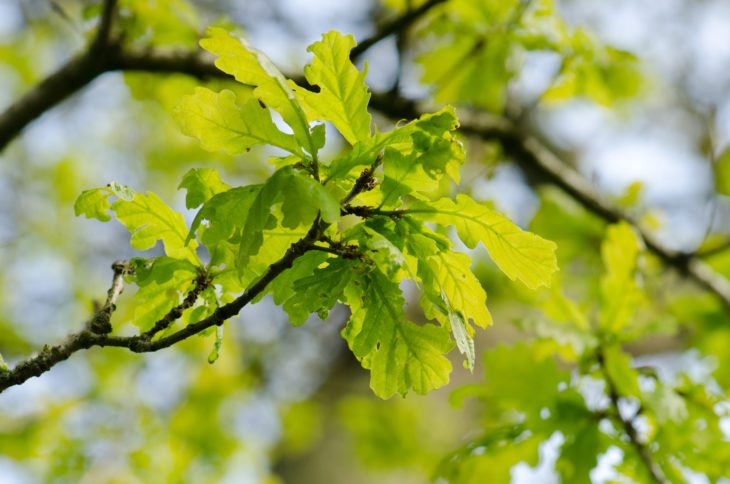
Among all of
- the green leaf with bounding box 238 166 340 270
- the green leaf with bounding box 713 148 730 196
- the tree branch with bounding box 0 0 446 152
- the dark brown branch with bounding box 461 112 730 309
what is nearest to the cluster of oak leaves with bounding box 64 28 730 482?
the green leaf with bounding box 238 166 340 270

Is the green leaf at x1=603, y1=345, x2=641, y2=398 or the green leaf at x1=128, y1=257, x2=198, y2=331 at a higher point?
the green leaf at x1=128, y1=257, x2=198, y2=331

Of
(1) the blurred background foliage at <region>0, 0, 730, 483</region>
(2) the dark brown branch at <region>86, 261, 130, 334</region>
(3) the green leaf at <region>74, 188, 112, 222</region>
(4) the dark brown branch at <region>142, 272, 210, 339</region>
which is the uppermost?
(3) the green leaf at <region>74, 188, 112, 222</region>

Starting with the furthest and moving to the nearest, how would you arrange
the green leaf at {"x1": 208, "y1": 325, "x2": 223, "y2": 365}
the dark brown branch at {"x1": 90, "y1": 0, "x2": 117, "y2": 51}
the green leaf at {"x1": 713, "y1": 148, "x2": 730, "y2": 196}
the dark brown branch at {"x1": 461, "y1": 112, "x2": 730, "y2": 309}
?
the green leaf at {"x1": 713, "y1": 148, "x2": 730, "y2": 196} < the dark brown branch at {"x1": 461, "y1": 112, "x2": 730, "y2": 309} < the dark brown branch at {"x1": 90, "y1": 0, "x2": 117, "y2": 51} < the green leaf at {"x1": 208, "y1": 325, "x2": 223, "y2": 365}

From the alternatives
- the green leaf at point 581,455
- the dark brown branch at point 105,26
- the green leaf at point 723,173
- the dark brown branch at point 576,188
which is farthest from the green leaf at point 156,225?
the green leaf at point 723,173

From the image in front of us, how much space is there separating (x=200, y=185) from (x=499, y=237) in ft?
1.42

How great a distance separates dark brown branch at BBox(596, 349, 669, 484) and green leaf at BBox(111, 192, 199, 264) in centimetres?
107

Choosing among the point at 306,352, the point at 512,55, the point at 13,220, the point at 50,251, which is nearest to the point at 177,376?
the point at 306,352

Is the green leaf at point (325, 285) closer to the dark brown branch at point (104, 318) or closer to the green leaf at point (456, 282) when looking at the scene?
the green leaf at point (456, 282)

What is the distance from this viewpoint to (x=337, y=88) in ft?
3.35

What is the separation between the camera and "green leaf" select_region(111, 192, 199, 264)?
3.81ft

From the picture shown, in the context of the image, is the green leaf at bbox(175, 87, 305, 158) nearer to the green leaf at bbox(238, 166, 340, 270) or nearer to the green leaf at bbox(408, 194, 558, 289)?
the green leaf at bbox(238, 166, 340, 270)

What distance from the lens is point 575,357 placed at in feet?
6.05

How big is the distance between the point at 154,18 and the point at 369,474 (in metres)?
2.75

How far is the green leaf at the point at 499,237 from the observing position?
1049 mm
